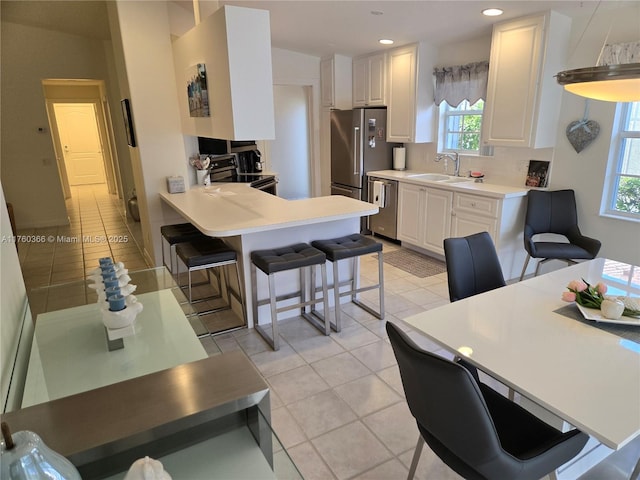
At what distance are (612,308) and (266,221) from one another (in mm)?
1975

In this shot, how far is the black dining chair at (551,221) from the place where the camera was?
11.9 feet

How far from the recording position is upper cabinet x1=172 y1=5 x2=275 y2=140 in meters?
2.78

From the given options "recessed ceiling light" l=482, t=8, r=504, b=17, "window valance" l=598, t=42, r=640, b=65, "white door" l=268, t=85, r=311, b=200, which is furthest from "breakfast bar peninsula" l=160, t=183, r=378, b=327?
"white door" l=268, t=85, r=311, b=200

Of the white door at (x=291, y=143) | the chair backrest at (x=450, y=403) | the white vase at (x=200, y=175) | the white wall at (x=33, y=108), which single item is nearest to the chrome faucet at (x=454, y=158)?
the white door at (x=291, y=143)

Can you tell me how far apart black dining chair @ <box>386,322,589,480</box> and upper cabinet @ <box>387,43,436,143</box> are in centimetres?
399

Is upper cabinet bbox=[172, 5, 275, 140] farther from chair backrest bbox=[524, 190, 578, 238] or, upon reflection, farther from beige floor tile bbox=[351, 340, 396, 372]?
chair backrest bbox=[524, 190, 578, 238]

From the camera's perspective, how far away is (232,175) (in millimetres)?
5113

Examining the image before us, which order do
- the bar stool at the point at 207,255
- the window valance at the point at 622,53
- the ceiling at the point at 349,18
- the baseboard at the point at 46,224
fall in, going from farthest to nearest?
the baseboard at the point at 46,224 < the ceiling at the point at 349,18 < the window valance at the point at 622,53 < the bar stool at the point at 207,255

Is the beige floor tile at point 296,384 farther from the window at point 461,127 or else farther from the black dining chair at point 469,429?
the window at point 461,127

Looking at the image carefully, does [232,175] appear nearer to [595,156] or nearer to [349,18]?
[349,18]

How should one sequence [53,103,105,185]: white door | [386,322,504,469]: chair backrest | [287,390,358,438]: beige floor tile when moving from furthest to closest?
[53,103,105,185]: white door → [287,390,358,438]: beige floor tile → [386,322,504,469]: chair backrest

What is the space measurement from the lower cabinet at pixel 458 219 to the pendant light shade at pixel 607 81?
87.2 inches

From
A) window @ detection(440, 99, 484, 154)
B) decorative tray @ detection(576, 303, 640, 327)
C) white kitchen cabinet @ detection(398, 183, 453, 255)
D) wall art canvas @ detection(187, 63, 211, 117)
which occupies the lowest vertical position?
white kitchen cabinet @ detection(398, 183, 453, 255)

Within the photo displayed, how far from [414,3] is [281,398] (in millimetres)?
3304
